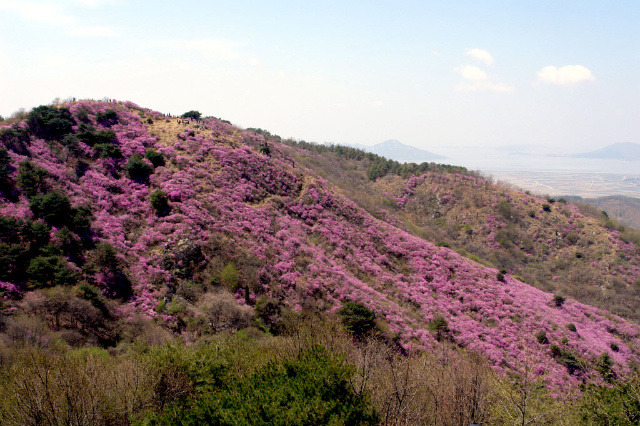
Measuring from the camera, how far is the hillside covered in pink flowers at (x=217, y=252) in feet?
77.8

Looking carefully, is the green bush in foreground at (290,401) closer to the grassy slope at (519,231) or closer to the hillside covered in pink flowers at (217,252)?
the hillside covered in pink flowers at (217,252)

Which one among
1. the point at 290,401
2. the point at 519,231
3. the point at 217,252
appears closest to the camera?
the point at 290,401

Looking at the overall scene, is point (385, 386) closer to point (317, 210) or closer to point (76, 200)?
point (317, 210)

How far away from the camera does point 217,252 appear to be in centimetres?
2917

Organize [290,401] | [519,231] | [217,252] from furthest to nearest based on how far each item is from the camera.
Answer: [519,231]
[217,252]
[290,401]

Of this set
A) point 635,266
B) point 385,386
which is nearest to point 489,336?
point 385,386

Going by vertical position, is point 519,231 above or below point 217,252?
below

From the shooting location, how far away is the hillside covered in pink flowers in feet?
77.8

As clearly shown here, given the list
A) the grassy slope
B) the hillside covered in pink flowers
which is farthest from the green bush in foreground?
the grassy slope

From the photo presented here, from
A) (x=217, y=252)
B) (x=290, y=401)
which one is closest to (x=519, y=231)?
(x=217, y=252)

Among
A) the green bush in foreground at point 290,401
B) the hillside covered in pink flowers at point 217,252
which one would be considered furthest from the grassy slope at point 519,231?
the green bush in foreground at point 290,401

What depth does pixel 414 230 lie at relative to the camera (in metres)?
53.1

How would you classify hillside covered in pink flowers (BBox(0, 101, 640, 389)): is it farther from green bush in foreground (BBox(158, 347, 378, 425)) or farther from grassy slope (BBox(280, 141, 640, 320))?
grassy slope (BBox(280, 141, 640, 320))

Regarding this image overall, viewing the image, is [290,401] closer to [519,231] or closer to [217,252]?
[217,252]
